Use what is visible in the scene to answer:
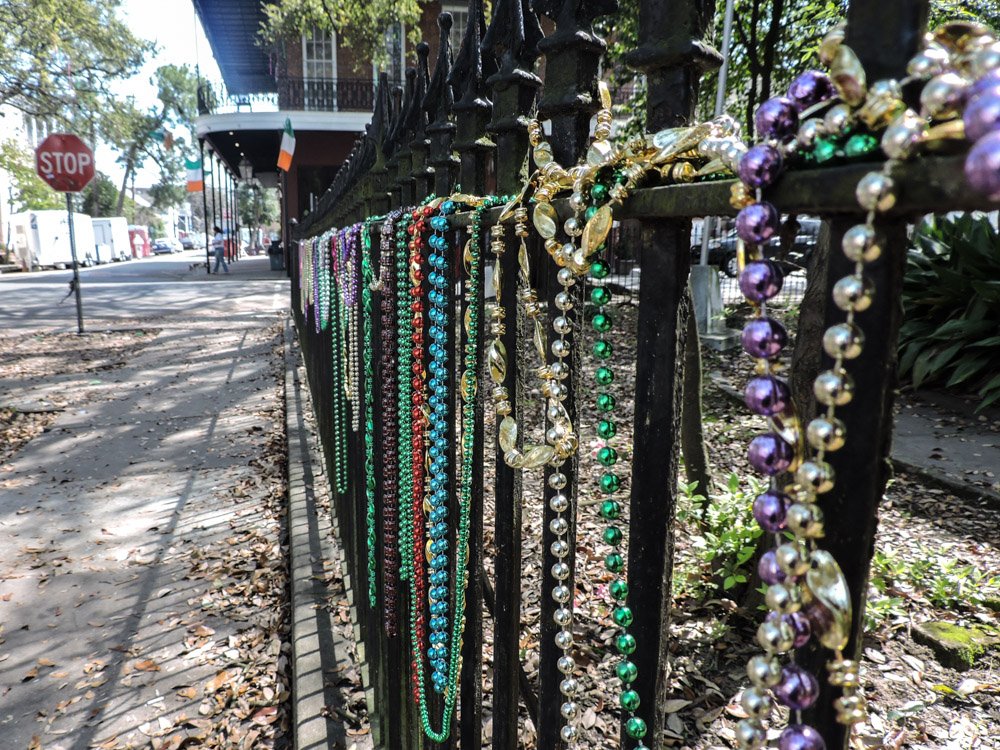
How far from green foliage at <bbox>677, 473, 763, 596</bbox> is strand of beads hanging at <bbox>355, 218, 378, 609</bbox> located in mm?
1635

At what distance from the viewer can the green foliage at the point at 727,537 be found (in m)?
3.22

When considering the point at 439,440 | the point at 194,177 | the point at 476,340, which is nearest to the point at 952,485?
the point at 439,440

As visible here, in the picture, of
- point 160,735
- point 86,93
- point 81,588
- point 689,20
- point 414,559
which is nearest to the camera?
point 689,20

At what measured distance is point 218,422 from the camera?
6.92 m

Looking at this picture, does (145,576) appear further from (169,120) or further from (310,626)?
(169,120)

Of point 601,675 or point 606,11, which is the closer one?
point 606,11

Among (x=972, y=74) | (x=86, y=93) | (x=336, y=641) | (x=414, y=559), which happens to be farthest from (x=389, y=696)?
(x=86, y=93)

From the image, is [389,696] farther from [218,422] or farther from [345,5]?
[345,5]

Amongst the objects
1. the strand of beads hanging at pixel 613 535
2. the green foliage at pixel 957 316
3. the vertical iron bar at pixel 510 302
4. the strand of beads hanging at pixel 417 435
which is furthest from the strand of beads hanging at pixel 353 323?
the green foliage at pixel 957 316

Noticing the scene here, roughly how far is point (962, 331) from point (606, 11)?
→ 6588mm

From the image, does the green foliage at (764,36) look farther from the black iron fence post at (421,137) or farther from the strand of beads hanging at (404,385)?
the strand of beads hanging at (404,385)

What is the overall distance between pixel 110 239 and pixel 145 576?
4985 centimetres

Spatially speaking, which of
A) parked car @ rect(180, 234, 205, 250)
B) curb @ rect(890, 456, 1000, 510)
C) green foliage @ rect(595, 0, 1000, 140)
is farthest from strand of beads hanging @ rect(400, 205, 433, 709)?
parked car @ rect(180, 234, 205, 250)

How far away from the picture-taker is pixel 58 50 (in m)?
15.8
